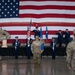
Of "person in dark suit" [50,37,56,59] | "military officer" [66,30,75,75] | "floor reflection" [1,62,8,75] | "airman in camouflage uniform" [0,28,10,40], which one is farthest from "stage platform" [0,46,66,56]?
"military officer" [66,30,75,75]

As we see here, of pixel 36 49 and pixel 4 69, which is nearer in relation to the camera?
pixel 36 49

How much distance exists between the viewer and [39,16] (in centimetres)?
2381

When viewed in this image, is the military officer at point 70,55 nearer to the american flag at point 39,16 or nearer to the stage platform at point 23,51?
the stage platform at point 23,51

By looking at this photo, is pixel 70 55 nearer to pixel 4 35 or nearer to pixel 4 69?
pixel 4 69

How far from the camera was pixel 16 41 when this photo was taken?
2255 cm

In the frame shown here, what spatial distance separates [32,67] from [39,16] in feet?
19.6

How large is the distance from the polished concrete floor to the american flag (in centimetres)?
197

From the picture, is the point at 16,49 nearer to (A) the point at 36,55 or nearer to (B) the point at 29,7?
(B) the point at 29,7

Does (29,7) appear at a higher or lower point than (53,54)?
higher

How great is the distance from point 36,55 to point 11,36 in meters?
→ 6.17

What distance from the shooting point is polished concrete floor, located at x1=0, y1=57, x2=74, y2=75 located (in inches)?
658

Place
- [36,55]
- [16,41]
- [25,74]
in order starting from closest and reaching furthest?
1. [25,74]
2. [36,55]
3. [16,41]

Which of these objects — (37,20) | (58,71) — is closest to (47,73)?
(58,71)

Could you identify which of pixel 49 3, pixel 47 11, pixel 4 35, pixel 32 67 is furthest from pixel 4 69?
pixel 49 3
